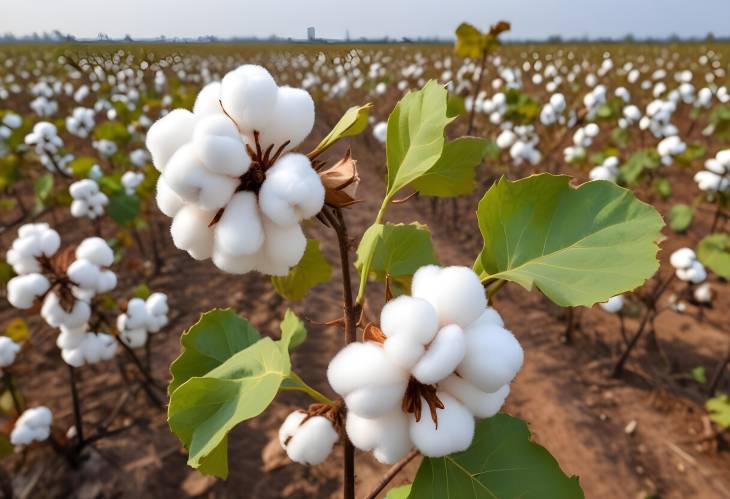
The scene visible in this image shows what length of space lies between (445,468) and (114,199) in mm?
3710

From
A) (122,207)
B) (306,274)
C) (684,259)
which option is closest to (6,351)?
(122,207)

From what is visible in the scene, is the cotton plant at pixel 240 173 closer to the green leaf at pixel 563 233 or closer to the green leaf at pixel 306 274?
the green leaf at pixel 563 233

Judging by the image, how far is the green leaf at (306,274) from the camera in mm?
1142

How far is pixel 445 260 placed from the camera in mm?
5000

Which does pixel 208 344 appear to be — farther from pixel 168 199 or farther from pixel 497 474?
pixel 497 474

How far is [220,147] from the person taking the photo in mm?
597

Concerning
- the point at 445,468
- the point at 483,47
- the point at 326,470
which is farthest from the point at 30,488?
the point at 483,47

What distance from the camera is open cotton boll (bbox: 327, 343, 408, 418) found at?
0.63 m

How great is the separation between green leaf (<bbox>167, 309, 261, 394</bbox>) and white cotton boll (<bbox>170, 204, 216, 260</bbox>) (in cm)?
40

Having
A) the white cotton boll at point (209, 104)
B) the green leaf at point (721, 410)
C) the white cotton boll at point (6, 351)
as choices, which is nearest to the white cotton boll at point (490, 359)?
the white cotton boll at point (209, 104)

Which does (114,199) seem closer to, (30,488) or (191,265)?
(191,265)

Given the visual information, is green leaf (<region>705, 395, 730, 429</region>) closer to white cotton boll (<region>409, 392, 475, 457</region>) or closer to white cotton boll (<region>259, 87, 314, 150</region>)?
white cotton boll (<region>409, 392, 475, 457</region>)

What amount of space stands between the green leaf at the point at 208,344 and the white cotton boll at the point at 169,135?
0.47m

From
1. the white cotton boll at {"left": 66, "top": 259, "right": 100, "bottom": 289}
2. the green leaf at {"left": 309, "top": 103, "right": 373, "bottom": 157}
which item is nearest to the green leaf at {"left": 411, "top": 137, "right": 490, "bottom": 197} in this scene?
the green leaf at {"left": 309, "top": 103, "right": 373, "bottom": 157}
